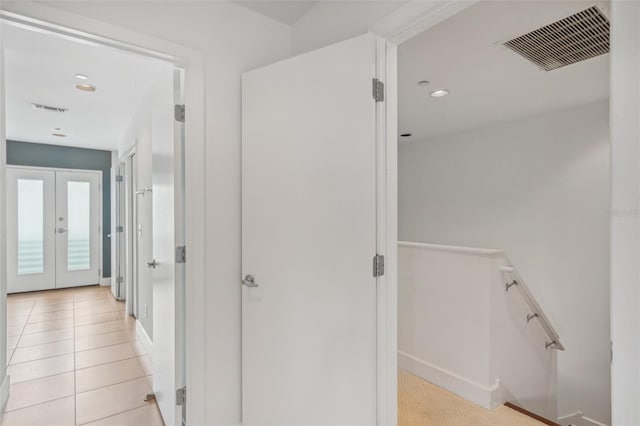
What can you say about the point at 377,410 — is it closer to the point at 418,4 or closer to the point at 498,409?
the point at 498,409

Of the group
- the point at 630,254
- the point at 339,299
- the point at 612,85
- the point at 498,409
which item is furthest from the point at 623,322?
the point at 498,409

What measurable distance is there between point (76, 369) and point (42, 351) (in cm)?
66

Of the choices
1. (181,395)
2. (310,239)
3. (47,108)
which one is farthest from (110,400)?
(47,108)

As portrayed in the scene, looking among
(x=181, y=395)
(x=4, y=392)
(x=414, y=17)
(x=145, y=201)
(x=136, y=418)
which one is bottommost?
(x=136, y=418)

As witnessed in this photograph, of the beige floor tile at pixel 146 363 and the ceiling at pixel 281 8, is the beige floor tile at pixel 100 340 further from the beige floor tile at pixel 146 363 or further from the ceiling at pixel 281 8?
the ceiling at pixel 281 8

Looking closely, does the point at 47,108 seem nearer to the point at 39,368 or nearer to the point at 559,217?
the point at 39,368

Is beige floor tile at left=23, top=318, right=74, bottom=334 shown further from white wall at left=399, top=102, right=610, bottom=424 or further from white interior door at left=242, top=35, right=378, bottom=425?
white wall at left=399, top=102, right=610, bottom=424

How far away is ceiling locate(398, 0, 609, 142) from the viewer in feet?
5.83

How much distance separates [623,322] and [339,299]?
0.97 metres

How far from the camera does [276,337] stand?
1.74 metres

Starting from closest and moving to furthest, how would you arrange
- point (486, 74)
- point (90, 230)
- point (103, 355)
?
1. point (486, 74)
2. point (103, 355)
3. point (90, 230)

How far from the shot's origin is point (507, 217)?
13.1 ft

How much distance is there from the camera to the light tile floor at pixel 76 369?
2.17m

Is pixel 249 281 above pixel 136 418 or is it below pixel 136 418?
above
